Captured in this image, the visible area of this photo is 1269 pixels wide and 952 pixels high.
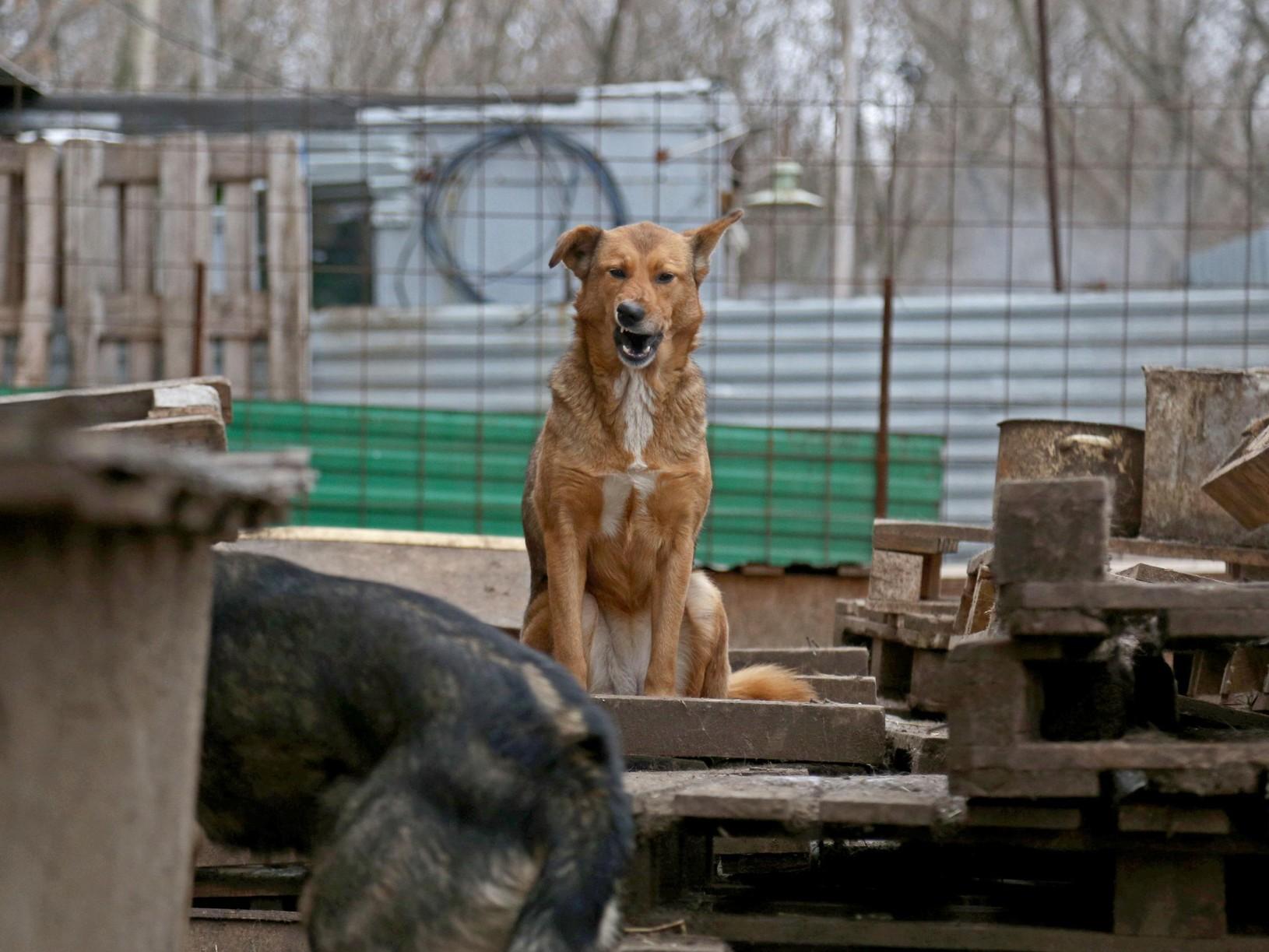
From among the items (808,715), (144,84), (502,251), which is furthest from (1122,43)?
(808,715)

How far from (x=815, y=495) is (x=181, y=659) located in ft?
23.0

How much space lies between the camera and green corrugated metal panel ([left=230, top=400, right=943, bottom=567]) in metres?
8.91

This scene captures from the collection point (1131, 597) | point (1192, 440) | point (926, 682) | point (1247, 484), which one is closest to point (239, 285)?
point (926, 682)

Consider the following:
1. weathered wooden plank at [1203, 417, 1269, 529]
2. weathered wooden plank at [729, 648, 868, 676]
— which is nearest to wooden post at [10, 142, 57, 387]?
weathered wooden plank at [729, 648, 868, 676]

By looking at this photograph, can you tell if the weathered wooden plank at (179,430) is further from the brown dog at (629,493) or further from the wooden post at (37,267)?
the wooden post at (37,267)

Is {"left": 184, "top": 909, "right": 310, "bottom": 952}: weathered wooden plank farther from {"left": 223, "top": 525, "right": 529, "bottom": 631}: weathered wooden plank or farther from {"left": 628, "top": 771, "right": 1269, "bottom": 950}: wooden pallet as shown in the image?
{"left": 223, "top": 525, "right": 529, "bottom": 631}: weathered wooden plank

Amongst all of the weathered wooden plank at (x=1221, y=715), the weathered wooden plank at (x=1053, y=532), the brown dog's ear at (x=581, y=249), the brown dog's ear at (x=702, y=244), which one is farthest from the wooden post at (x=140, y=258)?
the weathered wooden plank at (x=1053, y=532)

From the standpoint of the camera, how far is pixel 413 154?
11094mm

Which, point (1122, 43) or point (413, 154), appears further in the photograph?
point (1122, 43)

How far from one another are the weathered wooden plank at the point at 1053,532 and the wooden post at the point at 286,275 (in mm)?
8152

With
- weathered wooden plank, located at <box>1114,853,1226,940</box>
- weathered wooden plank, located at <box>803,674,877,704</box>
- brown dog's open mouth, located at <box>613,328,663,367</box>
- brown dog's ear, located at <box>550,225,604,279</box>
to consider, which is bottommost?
weathered wooden plank, located at <box>1114,853,1226,940</box>

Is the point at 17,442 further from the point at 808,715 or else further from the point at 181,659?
the point at 808,715

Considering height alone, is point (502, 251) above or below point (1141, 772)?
above

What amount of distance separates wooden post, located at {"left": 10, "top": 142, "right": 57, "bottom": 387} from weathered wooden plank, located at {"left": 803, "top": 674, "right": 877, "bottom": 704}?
744cm
